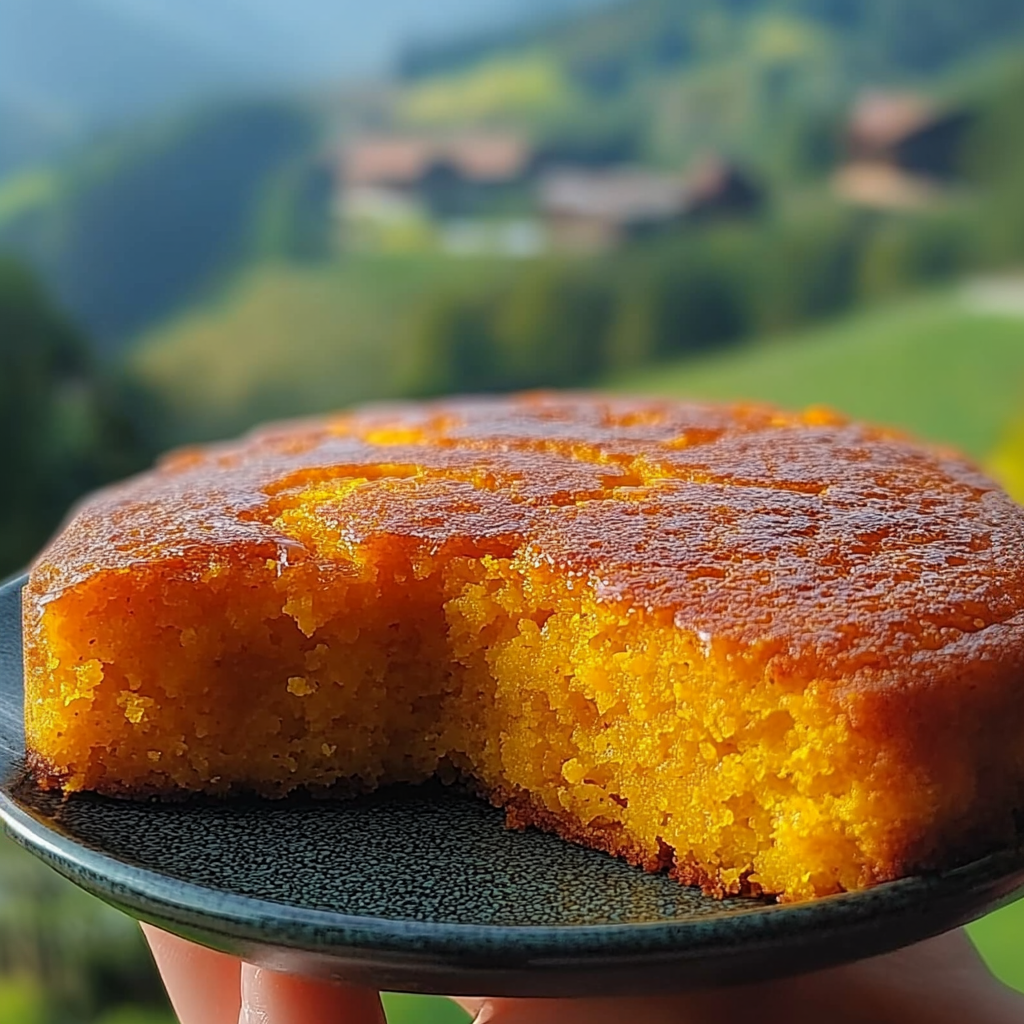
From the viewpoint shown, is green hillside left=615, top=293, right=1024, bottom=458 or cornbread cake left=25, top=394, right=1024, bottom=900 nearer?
cornbread cake left=25, top=394, right=1024, bottom=900

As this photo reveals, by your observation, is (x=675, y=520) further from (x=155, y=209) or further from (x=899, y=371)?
(x=155, y=209)

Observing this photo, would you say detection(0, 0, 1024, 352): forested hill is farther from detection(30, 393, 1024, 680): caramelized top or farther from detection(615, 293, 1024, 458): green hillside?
detection(30, 393, 1024, 680): caramelized top

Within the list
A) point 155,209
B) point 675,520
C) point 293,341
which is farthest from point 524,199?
point 675,520

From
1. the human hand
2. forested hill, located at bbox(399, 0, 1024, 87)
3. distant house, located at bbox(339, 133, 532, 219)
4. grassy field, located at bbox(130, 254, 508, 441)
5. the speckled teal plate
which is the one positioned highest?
forested hill, located at bbox(399, 0, 1024, 87)

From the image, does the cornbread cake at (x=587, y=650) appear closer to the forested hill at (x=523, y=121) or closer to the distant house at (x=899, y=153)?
the forested hill at (x=523, y=121)

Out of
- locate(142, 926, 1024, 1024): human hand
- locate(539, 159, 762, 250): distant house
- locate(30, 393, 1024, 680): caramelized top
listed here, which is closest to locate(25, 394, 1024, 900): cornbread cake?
locate(30, 393, 1024, 680): caramelized top
